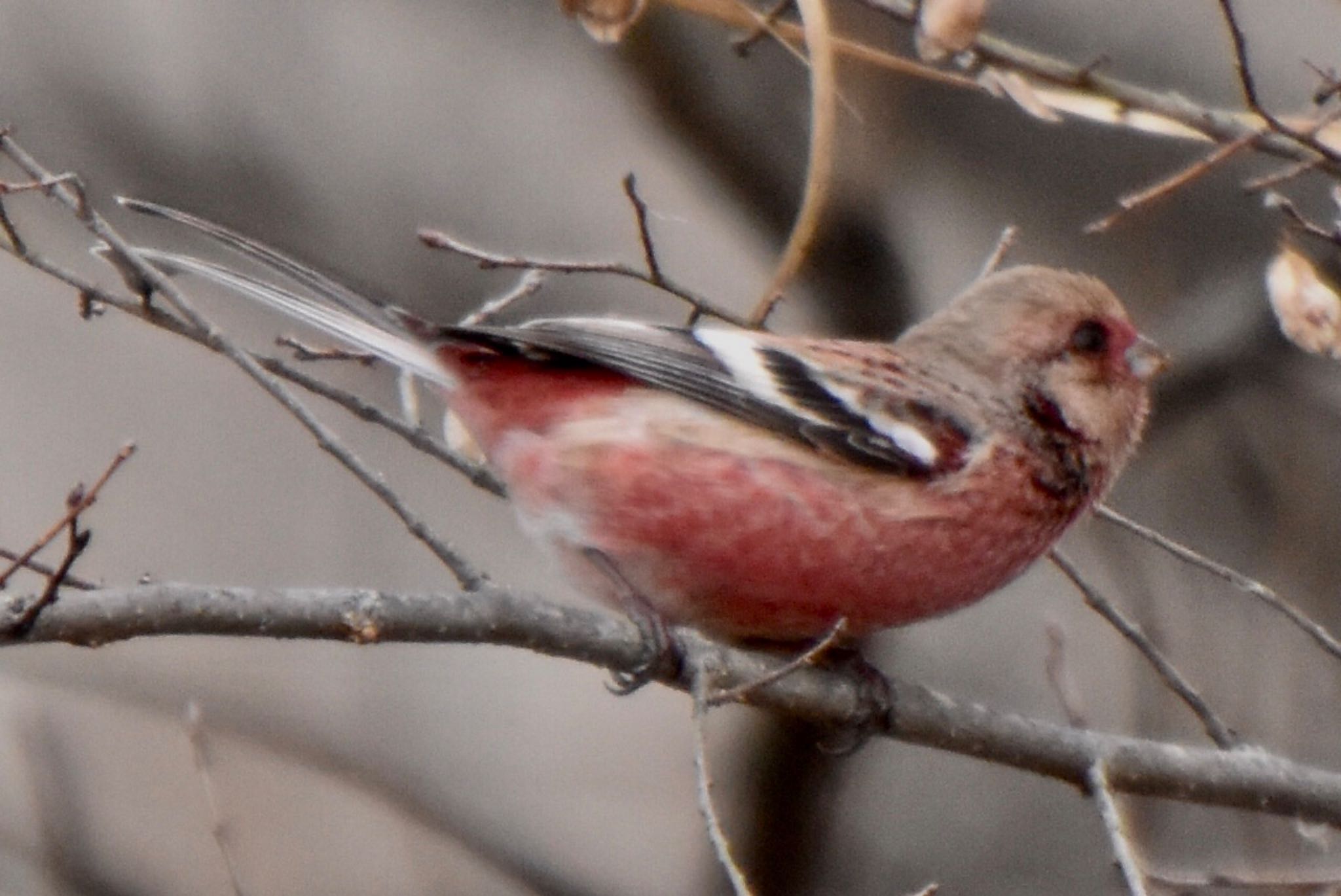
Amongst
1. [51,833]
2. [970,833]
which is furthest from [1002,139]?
[51,833]

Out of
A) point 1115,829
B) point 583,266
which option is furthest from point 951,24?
point 1115,829

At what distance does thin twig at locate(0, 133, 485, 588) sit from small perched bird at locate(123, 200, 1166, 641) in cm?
59

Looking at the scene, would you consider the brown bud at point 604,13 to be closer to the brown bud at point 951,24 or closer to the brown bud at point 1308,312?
the brown bud at point 951,24

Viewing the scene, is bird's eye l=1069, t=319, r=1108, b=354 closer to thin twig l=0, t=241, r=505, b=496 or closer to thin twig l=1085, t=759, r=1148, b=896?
thin twig l=1085, t=759, r=1148, b=896

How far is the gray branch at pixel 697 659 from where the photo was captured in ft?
11.8

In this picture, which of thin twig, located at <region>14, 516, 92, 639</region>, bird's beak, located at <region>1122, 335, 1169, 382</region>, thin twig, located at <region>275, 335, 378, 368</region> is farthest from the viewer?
bird's beak, located at <region>1122, 335, 1169, 382</region>

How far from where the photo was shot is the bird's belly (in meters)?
4.92

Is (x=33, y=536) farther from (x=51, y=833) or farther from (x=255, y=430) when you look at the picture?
(x=51, y=833)

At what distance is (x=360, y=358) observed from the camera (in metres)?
5.04

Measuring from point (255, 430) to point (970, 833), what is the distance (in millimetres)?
4371

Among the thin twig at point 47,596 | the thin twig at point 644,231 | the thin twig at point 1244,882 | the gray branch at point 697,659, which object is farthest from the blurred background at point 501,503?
the thin twig at point 47,596

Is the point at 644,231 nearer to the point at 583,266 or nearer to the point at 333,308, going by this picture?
the point at 583,266

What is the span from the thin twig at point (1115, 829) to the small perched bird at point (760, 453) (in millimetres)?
675

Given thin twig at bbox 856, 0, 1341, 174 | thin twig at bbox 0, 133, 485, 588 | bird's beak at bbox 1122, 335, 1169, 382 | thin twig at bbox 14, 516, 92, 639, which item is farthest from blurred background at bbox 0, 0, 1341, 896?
thin twig at bbox 14, 516, 92, 639
